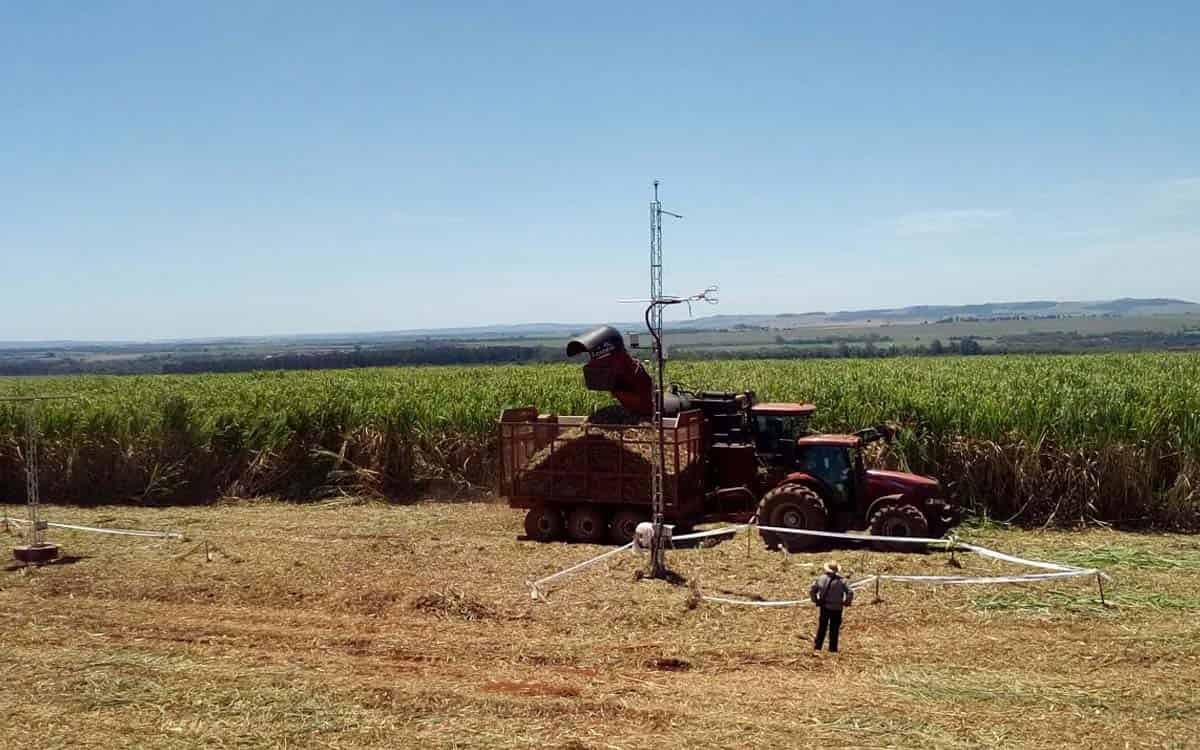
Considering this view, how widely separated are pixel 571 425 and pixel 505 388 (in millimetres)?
7999

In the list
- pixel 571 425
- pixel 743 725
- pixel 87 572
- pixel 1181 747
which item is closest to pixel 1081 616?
pixel 1181 747

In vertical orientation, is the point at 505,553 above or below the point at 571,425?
below

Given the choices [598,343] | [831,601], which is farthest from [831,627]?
[598,343]

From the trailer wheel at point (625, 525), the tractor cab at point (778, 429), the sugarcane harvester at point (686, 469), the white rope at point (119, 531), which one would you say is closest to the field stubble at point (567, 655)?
the sugarcane harvester at point (686, 469)

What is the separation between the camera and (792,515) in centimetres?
1515

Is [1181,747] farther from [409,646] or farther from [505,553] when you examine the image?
[505,553]

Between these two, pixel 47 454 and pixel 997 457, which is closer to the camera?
pixel 997 457

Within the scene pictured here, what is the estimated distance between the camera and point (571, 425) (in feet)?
56.3

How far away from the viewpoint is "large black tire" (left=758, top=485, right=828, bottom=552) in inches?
588

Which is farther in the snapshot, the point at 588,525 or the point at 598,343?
the point at 598,343

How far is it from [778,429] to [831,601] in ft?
22.9

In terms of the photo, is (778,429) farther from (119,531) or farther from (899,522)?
(119,531)

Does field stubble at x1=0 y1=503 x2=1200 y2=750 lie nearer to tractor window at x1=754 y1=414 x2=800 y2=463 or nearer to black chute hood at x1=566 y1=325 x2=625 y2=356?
tractor window at x1=754 y1=414 x2=800 y2=463

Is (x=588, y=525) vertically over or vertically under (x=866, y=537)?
under
